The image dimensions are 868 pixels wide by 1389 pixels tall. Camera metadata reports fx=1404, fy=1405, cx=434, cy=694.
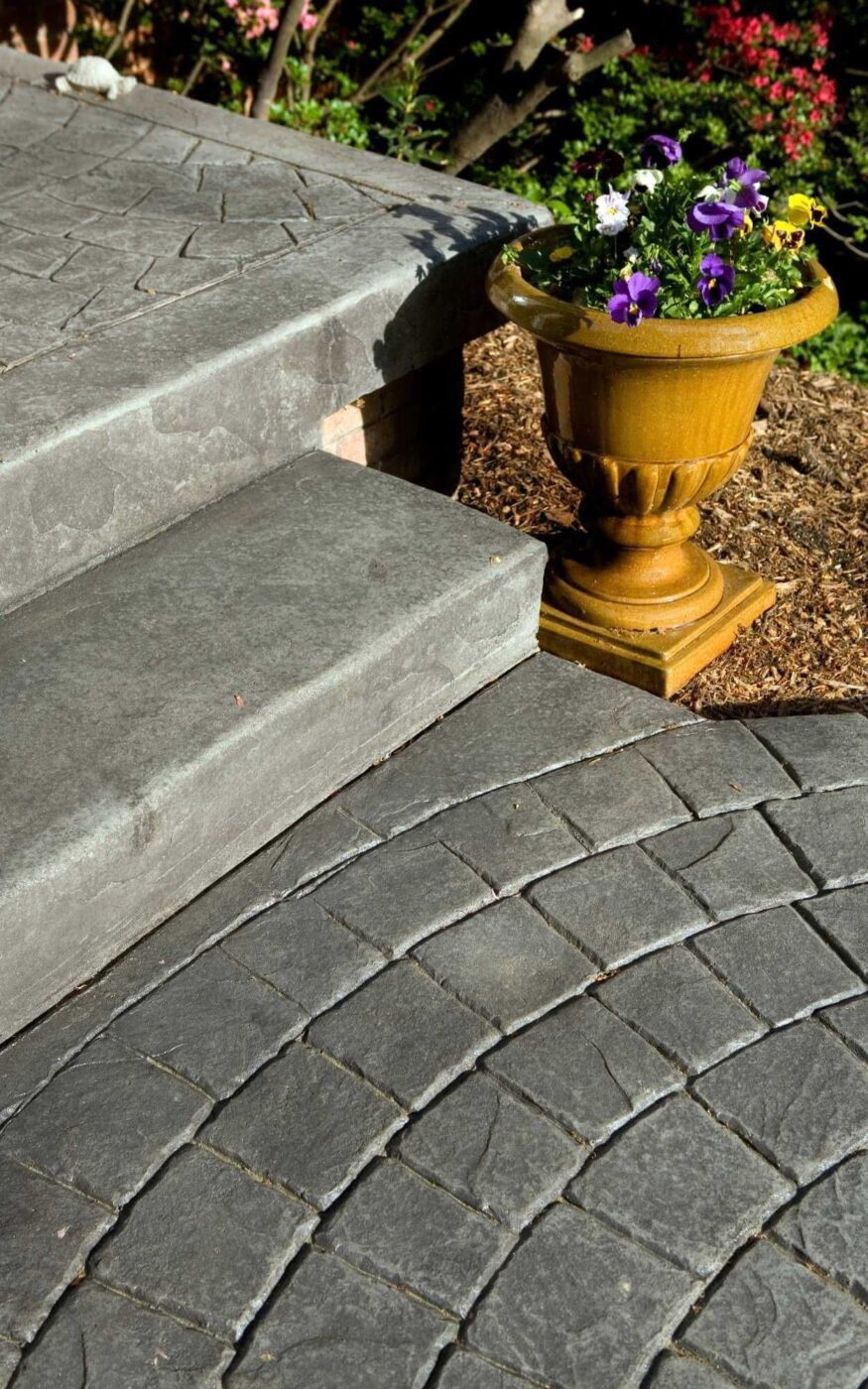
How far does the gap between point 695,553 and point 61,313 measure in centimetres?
186

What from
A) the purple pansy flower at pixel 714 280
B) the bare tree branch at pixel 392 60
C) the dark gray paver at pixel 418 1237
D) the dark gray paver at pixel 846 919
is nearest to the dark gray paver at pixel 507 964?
the dark gray paver at pixel 418 1237

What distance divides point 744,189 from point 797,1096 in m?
2.15

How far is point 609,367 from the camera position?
3410mm

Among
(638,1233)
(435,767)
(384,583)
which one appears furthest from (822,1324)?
(384,583)

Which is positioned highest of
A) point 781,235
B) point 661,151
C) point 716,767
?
point 661,151

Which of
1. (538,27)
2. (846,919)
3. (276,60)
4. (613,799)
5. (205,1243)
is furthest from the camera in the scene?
(538,27)

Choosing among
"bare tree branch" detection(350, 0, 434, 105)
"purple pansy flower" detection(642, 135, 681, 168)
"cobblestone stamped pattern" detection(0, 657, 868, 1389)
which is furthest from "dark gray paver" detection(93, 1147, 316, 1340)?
"bare tree branch" detection(350, 0, 434, 105)

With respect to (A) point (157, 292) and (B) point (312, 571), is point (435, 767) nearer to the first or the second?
(B) point (312, 571)

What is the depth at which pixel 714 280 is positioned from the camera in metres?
3.40

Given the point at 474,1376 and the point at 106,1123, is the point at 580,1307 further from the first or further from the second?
the point at 106,1123

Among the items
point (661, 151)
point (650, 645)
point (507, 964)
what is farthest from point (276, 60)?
point (507, 964)

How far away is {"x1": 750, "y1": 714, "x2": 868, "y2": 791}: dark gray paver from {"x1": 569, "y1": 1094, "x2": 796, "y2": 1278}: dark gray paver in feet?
3.43

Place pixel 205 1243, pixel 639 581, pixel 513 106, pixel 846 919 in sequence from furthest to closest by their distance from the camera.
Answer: pixel 513 106
pixel 639 581
pixel 846 919
pixel 205 1243

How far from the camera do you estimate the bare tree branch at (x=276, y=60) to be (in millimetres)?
5566
